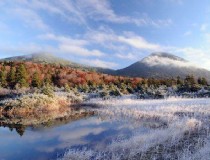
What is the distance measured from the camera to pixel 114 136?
66.8 feet

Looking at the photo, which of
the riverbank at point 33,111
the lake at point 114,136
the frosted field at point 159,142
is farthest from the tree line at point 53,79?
the frosted field at point 159,142

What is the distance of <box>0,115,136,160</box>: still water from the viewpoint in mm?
17109

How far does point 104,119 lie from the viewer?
2827cm

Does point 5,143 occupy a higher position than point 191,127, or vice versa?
point 191,127

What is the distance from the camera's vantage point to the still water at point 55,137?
1711 cm

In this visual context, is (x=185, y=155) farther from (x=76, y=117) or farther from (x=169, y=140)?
(x=76, y=117)

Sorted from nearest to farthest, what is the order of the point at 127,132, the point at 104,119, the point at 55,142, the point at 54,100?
the point at 55,142 → the point at 127,132 → the point at 104,119 → the point at 54,100

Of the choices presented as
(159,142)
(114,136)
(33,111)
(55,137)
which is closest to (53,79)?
(33,111)

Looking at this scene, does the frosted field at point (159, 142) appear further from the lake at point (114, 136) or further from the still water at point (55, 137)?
the still water at point (55, 137)

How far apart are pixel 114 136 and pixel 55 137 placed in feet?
12.5

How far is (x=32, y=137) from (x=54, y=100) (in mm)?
18420

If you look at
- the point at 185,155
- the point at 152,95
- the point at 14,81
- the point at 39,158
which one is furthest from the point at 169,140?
the point at 14,81

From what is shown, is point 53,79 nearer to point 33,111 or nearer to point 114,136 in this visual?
point 33,111

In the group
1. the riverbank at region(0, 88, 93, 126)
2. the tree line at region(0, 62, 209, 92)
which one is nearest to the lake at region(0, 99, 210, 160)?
the riverbank at region(0, 88, 93, 126)
